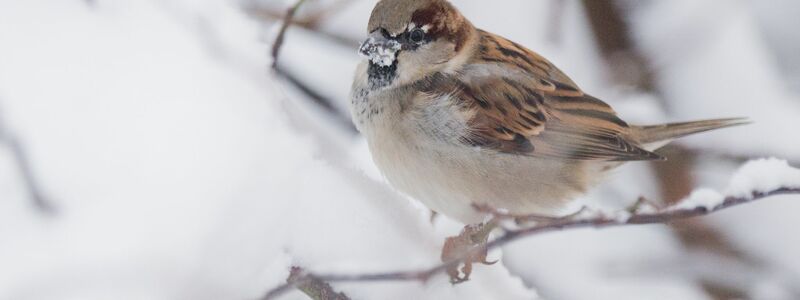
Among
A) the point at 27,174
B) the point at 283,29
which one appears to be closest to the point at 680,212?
the point at 283,29

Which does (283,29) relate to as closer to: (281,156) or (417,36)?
(281,156)

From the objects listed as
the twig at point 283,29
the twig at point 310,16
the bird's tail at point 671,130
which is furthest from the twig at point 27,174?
the bird's tail at point 671,130

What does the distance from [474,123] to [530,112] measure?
0.24 meters

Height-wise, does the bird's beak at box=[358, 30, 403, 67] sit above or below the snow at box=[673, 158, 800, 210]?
above

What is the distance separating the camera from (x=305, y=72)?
3621 mm

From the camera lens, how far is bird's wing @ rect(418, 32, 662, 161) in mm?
2797

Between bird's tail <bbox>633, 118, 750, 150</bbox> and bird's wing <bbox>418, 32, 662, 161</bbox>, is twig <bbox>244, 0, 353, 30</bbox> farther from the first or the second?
bird's tail <bbox>633, 118, 750, 150</bbox>

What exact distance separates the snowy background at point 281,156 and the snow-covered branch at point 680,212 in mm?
514

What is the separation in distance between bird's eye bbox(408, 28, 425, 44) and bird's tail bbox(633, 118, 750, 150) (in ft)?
2.70

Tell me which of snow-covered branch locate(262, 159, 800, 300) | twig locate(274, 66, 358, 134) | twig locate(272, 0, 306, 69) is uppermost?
twig locate(274, 66, 358, 134)

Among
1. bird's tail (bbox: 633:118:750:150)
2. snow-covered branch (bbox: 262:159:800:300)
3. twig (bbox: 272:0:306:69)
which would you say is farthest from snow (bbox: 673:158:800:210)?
bird's tail (bbox: 633:118:750:150)

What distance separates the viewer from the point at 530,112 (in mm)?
2893

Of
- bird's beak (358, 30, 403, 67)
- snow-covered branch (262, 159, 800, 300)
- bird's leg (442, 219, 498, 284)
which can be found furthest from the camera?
bird's beak (358, 30, 403, 67)

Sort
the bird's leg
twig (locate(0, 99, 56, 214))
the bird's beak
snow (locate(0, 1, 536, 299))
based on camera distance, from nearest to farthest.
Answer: snow (locate(0, 1, 536, 299)) → the bird's leg → twig (locate(0, 99, 56, 214)) → the bird's beak
